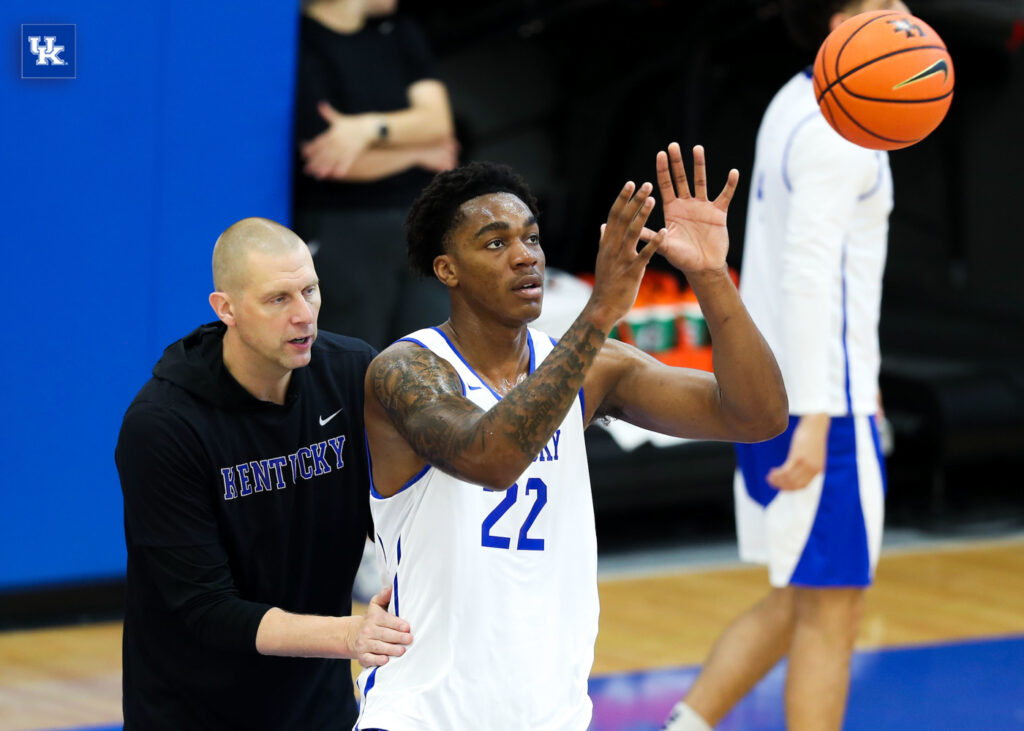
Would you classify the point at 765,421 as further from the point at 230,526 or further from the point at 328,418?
the point at 230,526

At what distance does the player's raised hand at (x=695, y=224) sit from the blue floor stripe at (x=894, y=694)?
7.04ft

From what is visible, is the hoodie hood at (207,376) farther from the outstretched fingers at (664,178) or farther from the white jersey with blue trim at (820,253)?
the white jersey with blue trim at (820,253)

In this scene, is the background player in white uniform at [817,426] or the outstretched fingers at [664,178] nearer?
the outstretched fingers at [664,178]

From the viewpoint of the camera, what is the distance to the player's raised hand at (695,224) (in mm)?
2502

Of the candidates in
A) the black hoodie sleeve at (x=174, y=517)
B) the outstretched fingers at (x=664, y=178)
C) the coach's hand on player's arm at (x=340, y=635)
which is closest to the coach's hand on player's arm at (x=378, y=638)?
the coach's hand on player's arm at (x=340, y=635)

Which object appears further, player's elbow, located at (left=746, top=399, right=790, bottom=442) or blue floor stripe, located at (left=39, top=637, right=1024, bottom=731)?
blue floor stripe, located at (left=39, top=637, right=1024, bottom=731)

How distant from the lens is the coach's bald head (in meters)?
2.69

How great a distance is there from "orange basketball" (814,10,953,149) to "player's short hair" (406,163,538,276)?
2.94 ft

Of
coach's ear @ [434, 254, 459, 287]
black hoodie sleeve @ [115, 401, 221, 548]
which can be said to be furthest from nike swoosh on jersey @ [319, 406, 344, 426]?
coach's ear @ [434, 254, 459, 287]

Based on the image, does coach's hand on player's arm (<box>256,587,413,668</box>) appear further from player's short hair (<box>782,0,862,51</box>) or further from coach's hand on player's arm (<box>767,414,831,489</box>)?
player's short hair (<box>782,0,862,51</box>)

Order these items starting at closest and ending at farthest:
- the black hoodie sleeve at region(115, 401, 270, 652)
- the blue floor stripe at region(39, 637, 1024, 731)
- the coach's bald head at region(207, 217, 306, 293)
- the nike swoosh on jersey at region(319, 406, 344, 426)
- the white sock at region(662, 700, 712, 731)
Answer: the black hoodie sleeve at region(115, 401, 270, 652), the coach's bald head at region(207, 217, 306, 293), the nike swoosh on jersey at region(319, 406, 344, 426), the white sock at region(662, 700, 712, 731), the blue floor stripe at region(39, 637, 1024, 731)

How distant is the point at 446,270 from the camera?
261 cm

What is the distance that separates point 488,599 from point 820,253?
55.6 inches

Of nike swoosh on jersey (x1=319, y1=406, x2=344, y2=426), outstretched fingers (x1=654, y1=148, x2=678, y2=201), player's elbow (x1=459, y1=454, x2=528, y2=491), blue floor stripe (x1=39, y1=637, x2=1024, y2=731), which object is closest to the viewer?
player's elbow (x1=459, y1=454, x2=528, y2=491)
